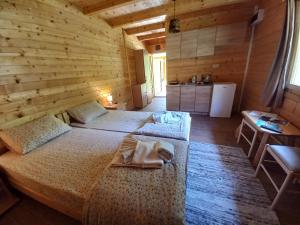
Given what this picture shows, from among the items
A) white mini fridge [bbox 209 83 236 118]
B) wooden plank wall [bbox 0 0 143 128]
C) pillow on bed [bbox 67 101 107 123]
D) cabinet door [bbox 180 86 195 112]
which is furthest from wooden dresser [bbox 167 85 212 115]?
pillow on bed [bbox 67 101 107 123]

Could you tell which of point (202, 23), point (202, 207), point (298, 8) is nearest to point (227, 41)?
point (202, 23)

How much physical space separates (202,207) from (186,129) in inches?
34.7

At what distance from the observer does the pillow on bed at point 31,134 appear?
163 centimetres

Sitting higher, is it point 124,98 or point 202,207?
point 124,98

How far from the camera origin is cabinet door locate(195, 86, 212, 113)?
3.67 metres

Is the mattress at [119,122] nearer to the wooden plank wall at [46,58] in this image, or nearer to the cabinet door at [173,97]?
the wooden plank wall at [46,58]

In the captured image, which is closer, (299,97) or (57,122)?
(299,97)

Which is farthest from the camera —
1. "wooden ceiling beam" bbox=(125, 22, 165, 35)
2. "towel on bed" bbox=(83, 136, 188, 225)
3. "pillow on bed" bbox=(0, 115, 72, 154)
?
"wooden ceiling beam" bbox=(125, 22, 165, 35)

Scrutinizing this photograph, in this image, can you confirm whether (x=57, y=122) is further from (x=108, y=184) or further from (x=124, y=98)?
(x=124, y=98)

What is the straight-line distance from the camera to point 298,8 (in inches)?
69.9

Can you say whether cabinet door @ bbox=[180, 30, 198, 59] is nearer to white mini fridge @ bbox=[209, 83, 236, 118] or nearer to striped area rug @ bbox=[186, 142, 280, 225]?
white mini fridge @ bbox=[209, 83, 236, 118]

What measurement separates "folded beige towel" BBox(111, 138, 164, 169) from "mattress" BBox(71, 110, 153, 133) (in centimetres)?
59

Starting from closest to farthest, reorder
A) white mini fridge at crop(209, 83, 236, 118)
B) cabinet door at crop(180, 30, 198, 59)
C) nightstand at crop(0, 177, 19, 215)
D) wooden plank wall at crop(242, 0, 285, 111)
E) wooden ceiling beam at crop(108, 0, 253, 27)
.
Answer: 1. nightstand at crop(0, 177, 19, 215)
2. wooden plank wall at crop(242, 0, 285, 111)
3. wooden ceiling beam at crop(108, 0, 253, 27)
4. white mini fridge at crop(209, 83, 236, 118)
5. cabinet door at crop(180, 30, 198, 59)

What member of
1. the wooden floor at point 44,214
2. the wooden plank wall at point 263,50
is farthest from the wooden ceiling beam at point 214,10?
the wooden floor at point 44,214
